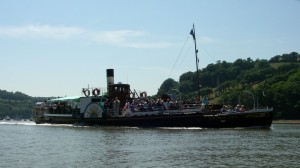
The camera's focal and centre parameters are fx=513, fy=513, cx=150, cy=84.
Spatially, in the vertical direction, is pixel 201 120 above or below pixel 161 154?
above

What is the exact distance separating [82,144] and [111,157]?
8.93 metres

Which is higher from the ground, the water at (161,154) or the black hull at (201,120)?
the black hull at (201,120)

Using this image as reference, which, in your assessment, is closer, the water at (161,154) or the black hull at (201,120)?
the water at (161,154)

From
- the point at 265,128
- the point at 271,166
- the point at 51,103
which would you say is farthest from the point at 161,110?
the point at 271,166

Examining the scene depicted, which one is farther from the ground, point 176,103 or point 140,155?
point 176,103

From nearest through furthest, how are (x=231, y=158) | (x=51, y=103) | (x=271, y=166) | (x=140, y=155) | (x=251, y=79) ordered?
(x=271, y=166) → (x=231, y=158) → (x=140, y=155) → (x=51, y=103) → (x=251, y=79)

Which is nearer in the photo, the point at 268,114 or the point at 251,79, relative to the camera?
the point at 268,114

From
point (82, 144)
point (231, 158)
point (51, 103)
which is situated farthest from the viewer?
point (51, 103)

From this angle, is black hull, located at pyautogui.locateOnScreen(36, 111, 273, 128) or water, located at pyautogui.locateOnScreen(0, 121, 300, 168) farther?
black hull, located at pyautogui.locateOnScreen(36, 111, 273, 128)

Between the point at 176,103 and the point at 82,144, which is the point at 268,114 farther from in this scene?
the point at 82,144

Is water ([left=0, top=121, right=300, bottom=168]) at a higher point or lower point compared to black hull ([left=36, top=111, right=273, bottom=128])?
lower

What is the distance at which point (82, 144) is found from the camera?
3703 centimetres

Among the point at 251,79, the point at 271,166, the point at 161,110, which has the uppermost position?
the point at 251,79

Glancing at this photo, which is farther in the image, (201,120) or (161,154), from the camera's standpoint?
(201,120)
